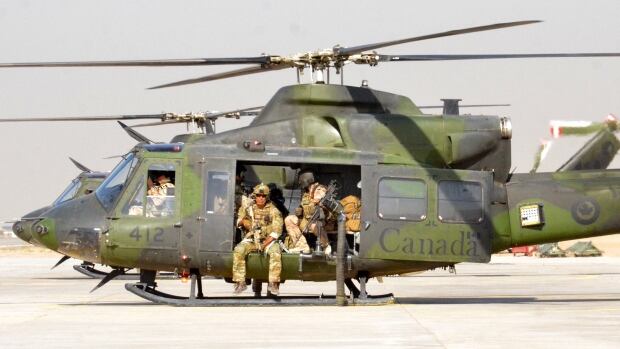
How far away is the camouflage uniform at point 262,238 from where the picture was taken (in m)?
15.8

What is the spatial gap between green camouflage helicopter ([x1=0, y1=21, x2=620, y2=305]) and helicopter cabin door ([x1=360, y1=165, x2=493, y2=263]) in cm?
1

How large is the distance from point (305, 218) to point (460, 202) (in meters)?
2.17

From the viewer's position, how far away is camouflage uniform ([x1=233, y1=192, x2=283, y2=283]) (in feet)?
51.7

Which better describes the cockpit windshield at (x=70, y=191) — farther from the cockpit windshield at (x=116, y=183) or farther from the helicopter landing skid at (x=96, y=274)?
the cockpit windshield at (x=116, y=183)

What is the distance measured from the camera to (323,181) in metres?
16.3

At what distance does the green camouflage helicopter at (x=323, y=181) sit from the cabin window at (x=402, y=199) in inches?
0.5

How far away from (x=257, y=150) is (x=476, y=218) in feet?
10.5

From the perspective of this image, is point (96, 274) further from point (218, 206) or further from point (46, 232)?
point (218, 206)

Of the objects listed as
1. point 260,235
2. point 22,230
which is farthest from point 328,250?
point 22,230

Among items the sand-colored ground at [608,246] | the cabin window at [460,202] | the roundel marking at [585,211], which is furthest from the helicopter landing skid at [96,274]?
the sand-colored ground at [608,246]

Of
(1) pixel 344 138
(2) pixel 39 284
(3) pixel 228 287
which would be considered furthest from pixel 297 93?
(2) pixel 39 284

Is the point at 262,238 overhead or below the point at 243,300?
overhead

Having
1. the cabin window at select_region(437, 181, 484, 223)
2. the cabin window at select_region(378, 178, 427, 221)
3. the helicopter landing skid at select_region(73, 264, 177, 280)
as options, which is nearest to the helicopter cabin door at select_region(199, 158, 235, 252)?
the cabin window at select_region(378, 178, 427, 221)

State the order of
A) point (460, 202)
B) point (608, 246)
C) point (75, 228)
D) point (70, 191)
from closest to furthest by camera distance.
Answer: point (75, 228) < point (460, 202) < point (70, 191) < point (608, 246)
